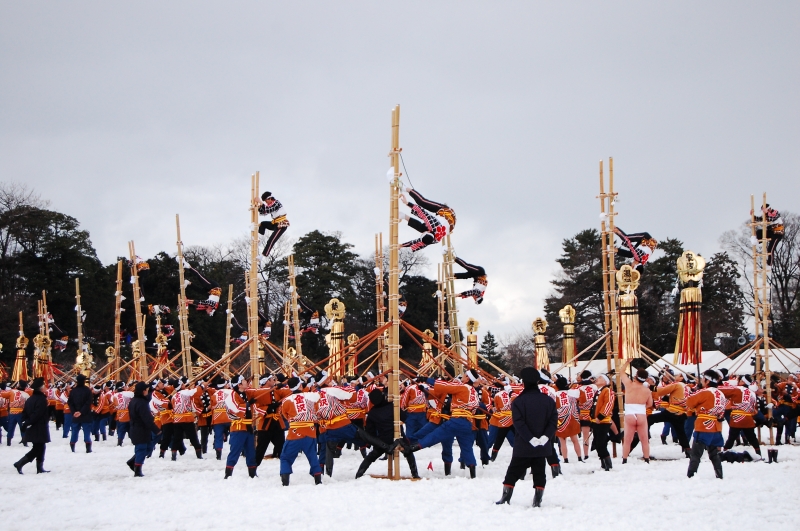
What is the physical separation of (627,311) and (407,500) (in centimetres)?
1693

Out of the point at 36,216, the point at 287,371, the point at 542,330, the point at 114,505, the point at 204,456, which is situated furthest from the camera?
the point at 36,216

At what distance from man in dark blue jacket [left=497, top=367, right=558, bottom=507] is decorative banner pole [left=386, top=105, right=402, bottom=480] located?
2.81 meters

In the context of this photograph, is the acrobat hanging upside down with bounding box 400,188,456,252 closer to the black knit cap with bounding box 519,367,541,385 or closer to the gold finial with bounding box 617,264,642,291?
the black knit cap with bounding box 519,367,541,385

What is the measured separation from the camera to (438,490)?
34.6 ft

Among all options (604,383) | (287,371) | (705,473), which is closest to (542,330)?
(287,371)

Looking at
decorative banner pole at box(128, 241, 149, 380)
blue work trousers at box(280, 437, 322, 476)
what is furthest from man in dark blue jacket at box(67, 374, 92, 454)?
blue work trousers at box(280, 437, 322, 476)

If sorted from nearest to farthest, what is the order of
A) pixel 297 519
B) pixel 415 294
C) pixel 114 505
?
pixel 297 519
pixel 114 505
pixel 415 294

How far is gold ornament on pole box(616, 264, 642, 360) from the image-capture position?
24312 millimetres

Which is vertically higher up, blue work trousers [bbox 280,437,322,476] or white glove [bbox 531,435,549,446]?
white glove [bbox 531,435,549,446]

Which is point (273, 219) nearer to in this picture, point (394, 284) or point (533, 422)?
point (394, 284)

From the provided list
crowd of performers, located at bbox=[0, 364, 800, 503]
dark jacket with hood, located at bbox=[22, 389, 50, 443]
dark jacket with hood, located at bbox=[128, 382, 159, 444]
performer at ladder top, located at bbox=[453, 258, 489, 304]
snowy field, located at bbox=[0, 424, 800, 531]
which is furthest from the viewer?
performer at ladder top, located at bbox=[453, 258, 489, 304]

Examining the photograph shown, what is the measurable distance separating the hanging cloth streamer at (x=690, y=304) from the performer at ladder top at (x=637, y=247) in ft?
18.6

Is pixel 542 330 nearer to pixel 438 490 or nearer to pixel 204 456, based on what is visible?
pixel 204 456

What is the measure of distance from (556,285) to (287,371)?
35072 mm
